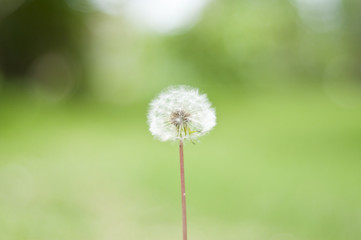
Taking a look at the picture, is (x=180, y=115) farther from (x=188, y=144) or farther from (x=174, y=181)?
(x=188, y=144)

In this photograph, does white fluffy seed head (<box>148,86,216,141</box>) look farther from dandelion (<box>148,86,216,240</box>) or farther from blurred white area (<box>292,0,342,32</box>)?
blurred white area (<box>292,0,342,32</box>)

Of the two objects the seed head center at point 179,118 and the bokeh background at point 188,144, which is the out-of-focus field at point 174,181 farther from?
the seed head center at point 179,118

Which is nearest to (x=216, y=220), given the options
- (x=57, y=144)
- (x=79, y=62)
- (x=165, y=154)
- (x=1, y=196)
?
(x=1, y=196)

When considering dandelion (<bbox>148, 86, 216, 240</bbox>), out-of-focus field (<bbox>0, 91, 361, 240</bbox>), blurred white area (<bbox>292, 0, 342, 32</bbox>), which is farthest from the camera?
blurred white area (<bbox>292, 0, 342, 32</bbox>)

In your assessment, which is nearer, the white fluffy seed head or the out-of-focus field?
the white fluffy seed head

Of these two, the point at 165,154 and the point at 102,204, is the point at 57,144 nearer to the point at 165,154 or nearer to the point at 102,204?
the point at 165,154

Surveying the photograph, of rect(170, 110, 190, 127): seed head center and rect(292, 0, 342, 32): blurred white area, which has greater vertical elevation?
rect(292, 0, 342, 32): blurred white area

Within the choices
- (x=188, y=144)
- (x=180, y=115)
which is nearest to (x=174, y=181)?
(x=188, y=144)

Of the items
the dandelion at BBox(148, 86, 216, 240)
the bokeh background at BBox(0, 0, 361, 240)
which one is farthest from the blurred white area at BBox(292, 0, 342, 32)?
the dandelion at BBox(148, 86, 216, 240)
